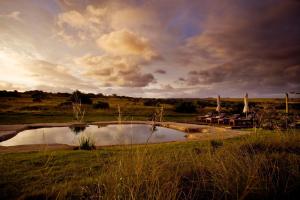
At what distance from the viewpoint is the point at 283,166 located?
3.03 m

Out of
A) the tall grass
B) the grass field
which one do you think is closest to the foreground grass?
the tall grass

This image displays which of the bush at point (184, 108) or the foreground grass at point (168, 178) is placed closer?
the foreground grass at point (168, 178)

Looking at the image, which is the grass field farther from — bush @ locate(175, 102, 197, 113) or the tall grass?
the tall grass

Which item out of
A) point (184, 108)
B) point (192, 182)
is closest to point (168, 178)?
point (192, 182)

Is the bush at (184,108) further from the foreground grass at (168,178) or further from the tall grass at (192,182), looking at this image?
the tall grass at (192,182)

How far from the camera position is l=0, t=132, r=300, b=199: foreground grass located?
218cm

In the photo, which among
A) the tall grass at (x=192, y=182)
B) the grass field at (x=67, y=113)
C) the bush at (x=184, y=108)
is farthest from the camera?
the bush at (x=184, y=108)

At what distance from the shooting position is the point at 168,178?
233cm

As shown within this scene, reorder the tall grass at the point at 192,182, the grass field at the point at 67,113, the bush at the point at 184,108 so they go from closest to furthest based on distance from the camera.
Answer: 1. the tall grass at the point at 192,182
2. the grass field at the point at 67,113
3. the bush at the point at 184,108

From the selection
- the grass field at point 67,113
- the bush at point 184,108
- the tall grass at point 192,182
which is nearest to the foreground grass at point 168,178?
the tall grass at point 192,182

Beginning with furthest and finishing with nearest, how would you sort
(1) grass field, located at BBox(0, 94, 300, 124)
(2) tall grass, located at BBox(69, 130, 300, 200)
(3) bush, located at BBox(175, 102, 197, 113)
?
(3) bush, located at BBox(175, 102, 197, 113)
(1) grass field, located at BBox(0, 94, 300, 124)
(2) tall grass, located at BBox(69, 130, 300, 200)

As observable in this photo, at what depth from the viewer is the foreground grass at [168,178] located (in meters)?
2.18

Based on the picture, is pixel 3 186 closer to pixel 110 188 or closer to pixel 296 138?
pixel 110 188

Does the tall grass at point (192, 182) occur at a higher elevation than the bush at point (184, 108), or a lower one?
lower
